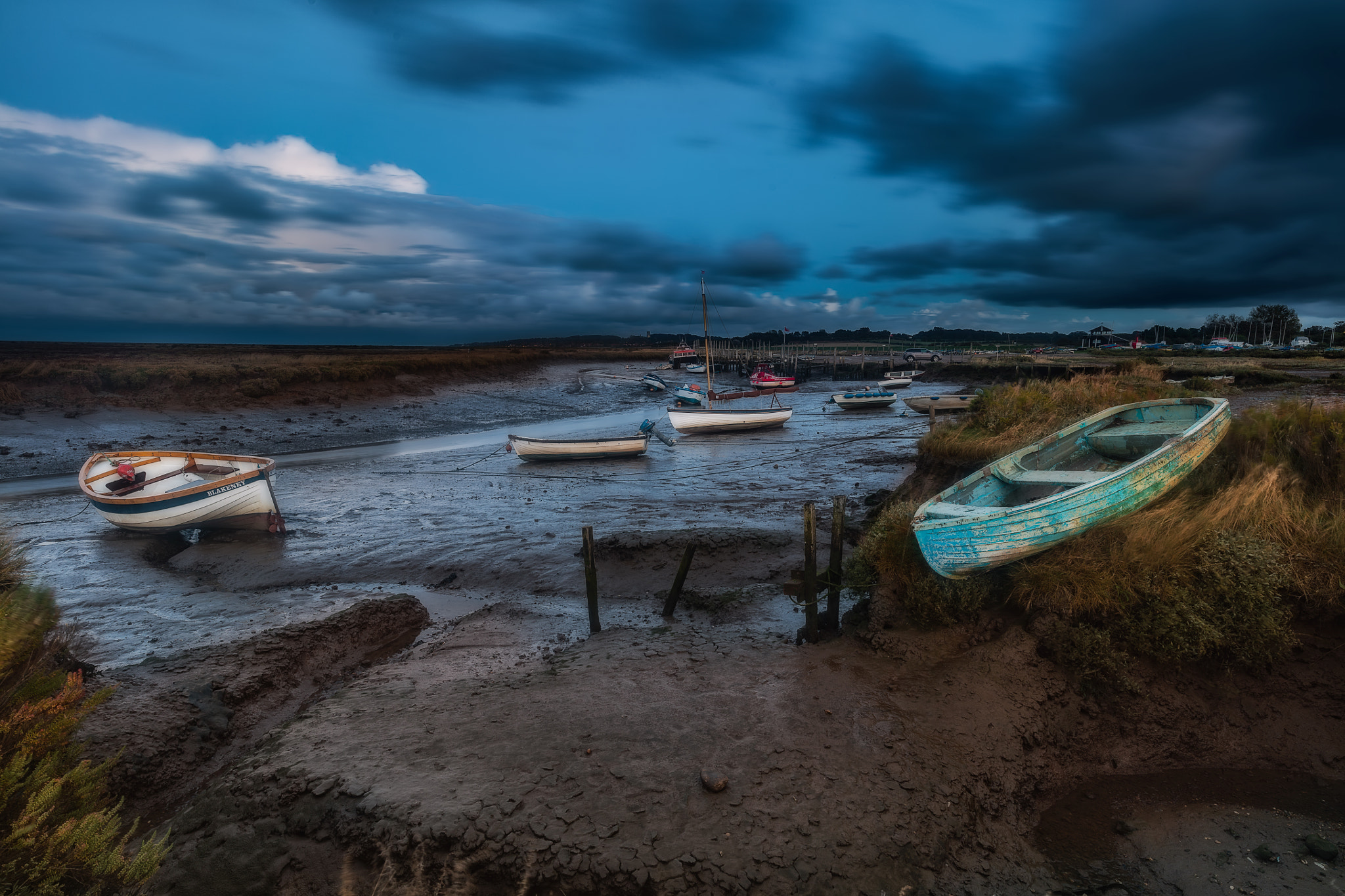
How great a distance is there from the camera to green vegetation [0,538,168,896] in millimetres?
3143

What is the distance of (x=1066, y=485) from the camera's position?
9.25 metres

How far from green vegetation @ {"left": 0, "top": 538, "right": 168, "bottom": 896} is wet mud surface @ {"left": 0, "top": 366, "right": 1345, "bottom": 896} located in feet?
6.22

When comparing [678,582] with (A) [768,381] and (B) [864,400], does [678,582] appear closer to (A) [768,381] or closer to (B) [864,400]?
(B) [864,400]

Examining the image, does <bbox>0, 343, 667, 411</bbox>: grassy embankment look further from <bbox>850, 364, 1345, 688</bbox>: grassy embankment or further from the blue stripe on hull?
<bbox>850, 364, 1345, 688</bbox>: grassy embankment

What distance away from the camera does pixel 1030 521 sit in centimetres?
Answer: 725

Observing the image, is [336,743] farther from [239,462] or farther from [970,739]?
[239,462]

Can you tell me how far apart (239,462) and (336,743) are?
14655mm

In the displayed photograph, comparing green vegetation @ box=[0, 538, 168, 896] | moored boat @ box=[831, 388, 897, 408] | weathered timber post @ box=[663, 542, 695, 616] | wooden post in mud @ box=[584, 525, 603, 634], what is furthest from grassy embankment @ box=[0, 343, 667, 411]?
green vegetation @ box=[0, 538, 168, 896]

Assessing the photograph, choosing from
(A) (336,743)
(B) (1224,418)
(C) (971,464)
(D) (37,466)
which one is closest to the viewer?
(A) (336,743)

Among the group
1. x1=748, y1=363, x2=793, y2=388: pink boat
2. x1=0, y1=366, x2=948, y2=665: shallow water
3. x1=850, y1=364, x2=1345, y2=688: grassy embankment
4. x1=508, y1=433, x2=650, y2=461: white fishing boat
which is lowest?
x1=0, y1=366, x2=948, y2=665: shallow water

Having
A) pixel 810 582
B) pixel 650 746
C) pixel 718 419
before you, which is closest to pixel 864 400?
pixel 718 419

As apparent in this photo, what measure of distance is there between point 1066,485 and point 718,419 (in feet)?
84.9

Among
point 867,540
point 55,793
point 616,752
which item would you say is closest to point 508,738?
point 616,752

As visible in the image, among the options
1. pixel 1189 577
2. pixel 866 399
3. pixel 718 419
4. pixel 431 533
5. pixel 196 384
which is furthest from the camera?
pixel 866 399
